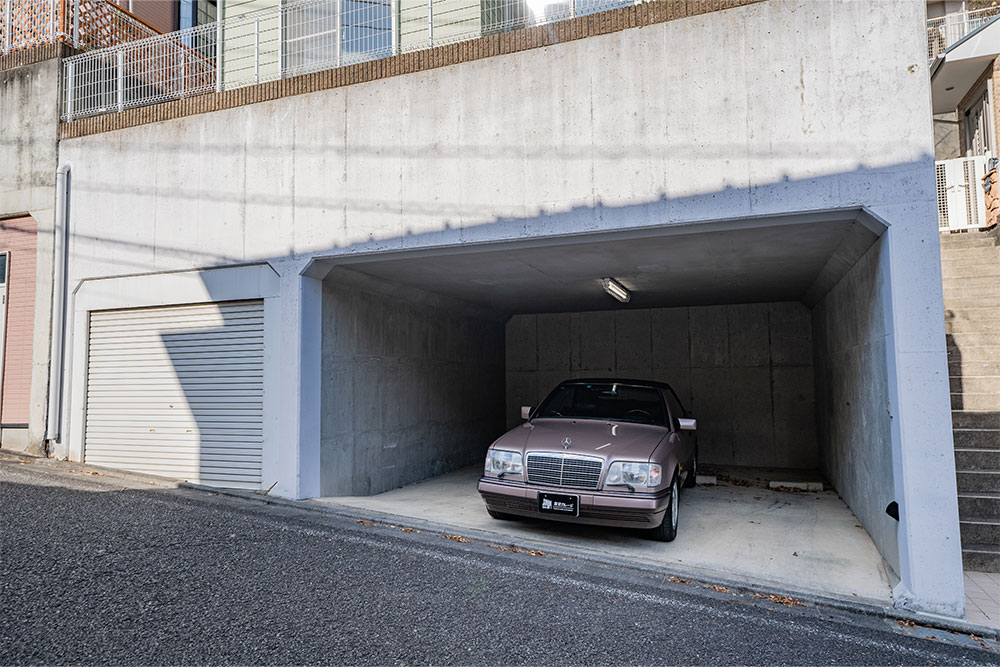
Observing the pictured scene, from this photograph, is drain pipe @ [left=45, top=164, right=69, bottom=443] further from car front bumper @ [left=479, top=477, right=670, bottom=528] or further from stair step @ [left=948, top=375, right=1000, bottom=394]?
stair step @ [left=948, top=375, right=1000, bottom=394]

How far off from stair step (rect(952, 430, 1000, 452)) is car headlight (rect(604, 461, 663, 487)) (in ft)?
10.6

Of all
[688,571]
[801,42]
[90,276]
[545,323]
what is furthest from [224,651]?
[545,323]

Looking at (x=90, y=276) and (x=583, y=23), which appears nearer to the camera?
(x=583, y=23)

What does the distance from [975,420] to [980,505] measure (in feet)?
3.43

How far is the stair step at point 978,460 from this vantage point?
19.0 feet

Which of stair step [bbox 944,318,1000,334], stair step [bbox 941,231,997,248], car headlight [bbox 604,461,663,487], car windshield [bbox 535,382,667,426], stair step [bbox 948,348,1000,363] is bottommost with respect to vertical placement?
car headlight [bbox 604,461,663,487]

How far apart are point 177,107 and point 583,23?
5.23 m

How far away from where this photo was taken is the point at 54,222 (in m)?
8.13

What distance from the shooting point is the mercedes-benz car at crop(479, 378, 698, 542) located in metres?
5.25

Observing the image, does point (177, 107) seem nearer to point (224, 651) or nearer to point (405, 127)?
point (405, 127)

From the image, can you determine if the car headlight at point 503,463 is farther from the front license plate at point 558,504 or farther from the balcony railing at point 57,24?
the balcony railing at point 57,24

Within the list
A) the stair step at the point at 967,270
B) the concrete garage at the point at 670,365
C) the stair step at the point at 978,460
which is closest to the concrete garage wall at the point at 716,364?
the concrete garage at the point at 670,365

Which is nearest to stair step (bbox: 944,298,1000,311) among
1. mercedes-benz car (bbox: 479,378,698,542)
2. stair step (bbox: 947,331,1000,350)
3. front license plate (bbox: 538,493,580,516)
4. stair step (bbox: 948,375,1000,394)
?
stair step (bbox: 947,331,1000,350)

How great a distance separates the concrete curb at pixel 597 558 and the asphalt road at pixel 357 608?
0.12m
